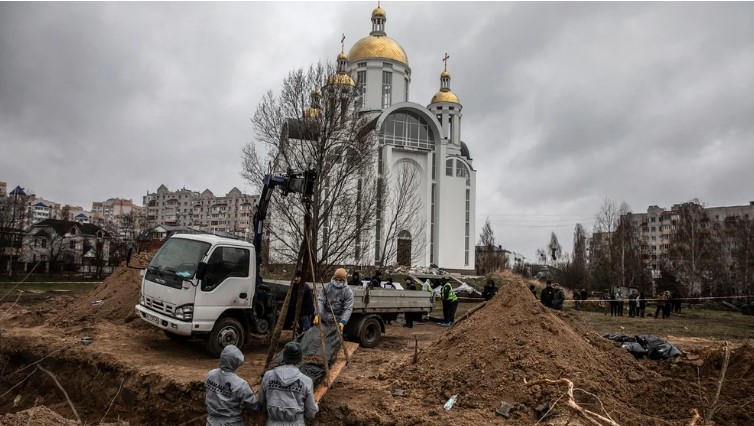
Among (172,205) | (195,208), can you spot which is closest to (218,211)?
(195,208)

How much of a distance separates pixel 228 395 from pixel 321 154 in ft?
49.3

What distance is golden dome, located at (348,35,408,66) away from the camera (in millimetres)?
44312

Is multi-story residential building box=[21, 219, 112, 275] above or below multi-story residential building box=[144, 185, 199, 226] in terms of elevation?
below

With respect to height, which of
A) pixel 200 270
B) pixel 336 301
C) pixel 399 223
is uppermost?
pixel 399 223

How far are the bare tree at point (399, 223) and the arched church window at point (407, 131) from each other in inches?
75.0

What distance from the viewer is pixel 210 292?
9.31 m

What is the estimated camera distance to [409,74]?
152 feet

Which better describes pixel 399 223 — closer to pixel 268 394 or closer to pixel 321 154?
pixel 321 154

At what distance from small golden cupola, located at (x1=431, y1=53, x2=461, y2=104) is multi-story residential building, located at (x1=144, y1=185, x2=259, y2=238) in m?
65.1

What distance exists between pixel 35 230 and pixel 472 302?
55.2 meters

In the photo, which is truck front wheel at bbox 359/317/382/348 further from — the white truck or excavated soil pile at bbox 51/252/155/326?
excavated soil pile at bbox 51/252/155/326

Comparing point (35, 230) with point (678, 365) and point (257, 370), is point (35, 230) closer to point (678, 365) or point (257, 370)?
point (257, 370)

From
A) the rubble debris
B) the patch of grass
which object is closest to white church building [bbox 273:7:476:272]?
the patch of grass

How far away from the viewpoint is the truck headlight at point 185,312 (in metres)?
9.05
